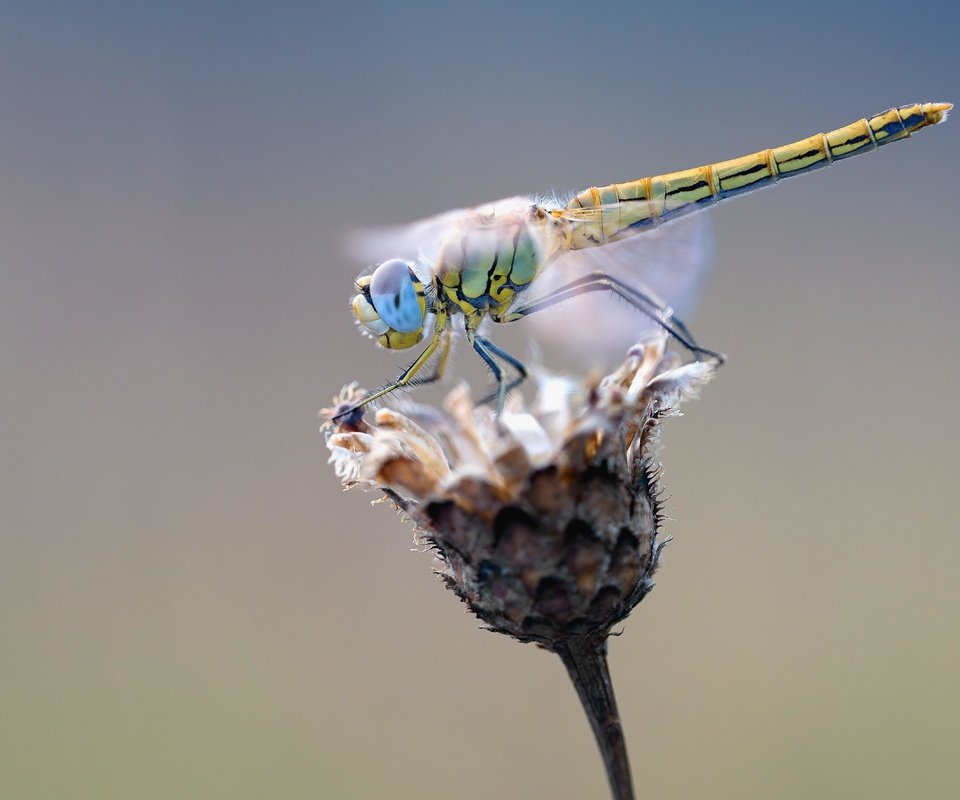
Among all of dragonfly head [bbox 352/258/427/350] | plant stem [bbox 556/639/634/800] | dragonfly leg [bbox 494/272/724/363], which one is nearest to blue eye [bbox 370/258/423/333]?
dragonfly head [bbox 352/258/427/350]

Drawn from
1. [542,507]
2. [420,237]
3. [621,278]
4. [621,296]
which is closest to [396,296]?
[420,237]

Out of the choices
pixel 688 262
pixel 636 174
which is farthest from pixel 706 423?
pixel 688 262

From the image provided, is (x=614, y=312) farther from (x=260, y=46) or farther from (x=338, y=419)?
(x=260, y=46)

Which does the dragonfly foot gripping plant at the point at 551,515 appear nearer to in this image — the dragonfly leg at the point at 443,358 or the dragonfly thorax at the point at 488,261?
the dragonfly leg at the point at 443,358

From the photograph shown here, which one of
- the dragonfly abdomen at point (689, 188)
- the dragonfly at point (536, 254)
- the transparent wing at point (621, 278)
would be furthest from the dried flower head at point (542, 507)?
the dragonfly abdomen at point (689, 188)

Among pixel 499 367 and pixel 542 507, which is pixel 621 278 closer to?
pixel 499 367

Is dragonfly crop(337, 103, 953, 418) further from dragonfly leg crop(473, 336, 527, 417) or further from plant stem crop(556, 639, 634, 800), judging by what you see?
plant stem crop(556, 639, 634, 800)

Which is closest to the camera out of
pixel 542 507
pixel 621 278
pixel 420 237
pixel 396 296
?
pixel 542 507
